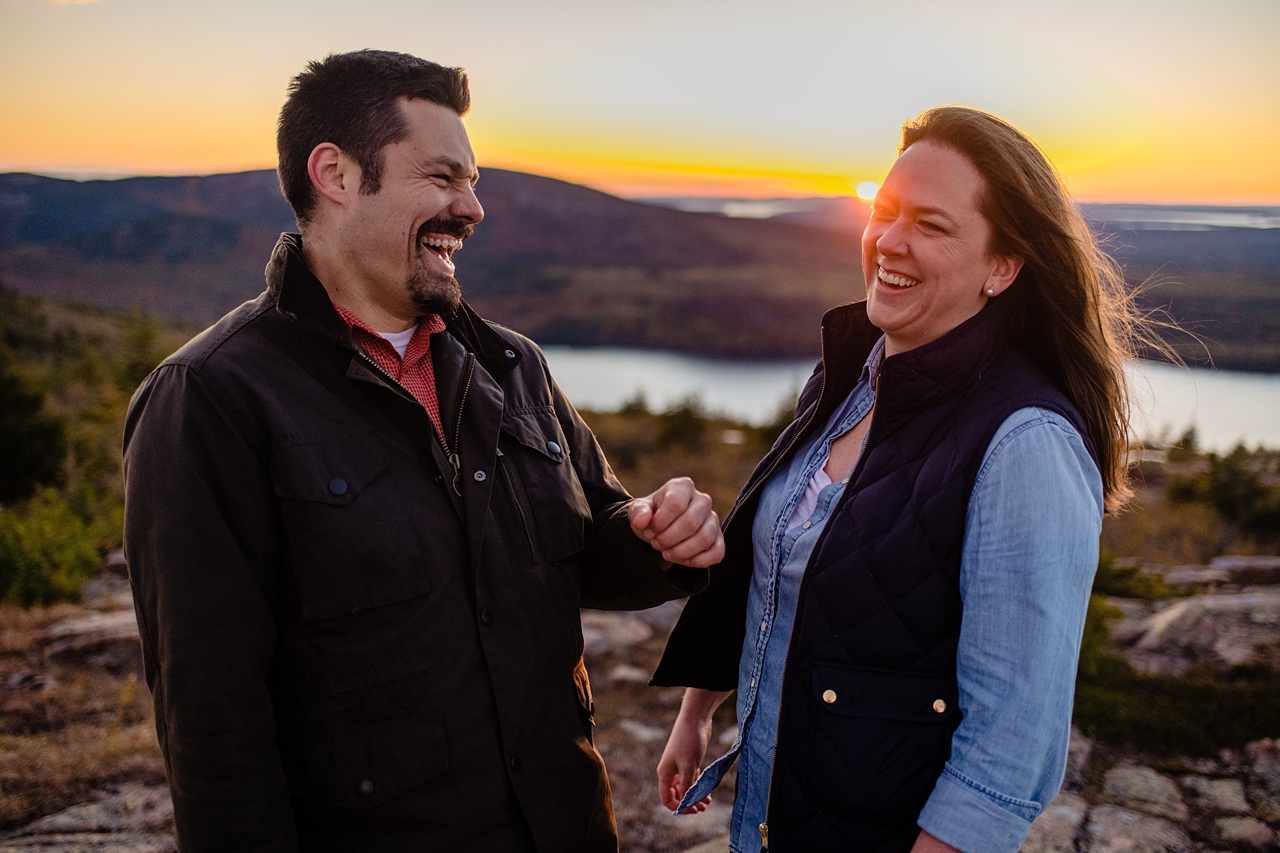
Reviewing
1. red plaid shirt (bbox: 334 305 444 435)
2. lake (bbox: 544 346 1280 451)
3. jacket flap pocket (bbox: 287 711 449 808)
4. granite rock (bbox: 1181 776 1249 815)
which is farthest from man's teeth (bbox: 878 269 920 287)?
granite rock (bbox: 1181 776 1249 815)

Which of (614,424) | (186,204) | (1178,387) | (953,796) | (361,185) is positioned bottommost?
(614,424)

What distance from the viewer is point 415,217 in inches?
73.4

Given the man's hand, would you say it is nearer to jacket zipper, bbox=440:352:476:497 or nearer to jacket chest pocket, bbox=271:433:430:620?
jacket zipper, bbox=440:352:476:497

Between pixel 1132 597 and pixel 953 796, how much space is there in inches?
222

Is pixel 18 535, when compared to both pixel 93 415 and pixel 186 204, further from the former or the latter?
pixel 186 204

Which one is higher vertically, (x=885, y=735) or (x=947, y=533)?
(x=947, y=533)

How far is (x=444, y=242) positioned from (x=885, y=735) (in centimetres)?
155

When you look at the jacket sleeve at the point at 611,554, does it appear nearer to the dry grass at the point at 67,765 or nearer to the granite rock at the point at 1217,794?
the dry grass at the point at 67,765

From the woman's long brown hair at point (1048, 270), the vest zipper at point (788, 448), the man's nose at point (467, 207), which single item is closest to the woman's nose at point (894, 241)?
the woman's long brown hair at point (1048, 270)

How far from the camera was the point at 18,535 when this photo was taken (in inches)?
239

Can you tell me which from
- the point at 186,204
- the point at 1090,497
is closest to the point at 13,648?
the point at 1090,497

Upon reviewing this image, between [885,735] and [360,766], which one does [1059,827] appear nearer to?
[885,735]

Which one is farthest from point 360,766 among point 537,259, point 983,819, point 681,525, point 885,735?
point 537,259

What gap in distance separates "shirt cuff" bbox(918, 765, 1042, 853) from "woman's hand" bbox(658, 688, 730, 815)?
0.87 meters
